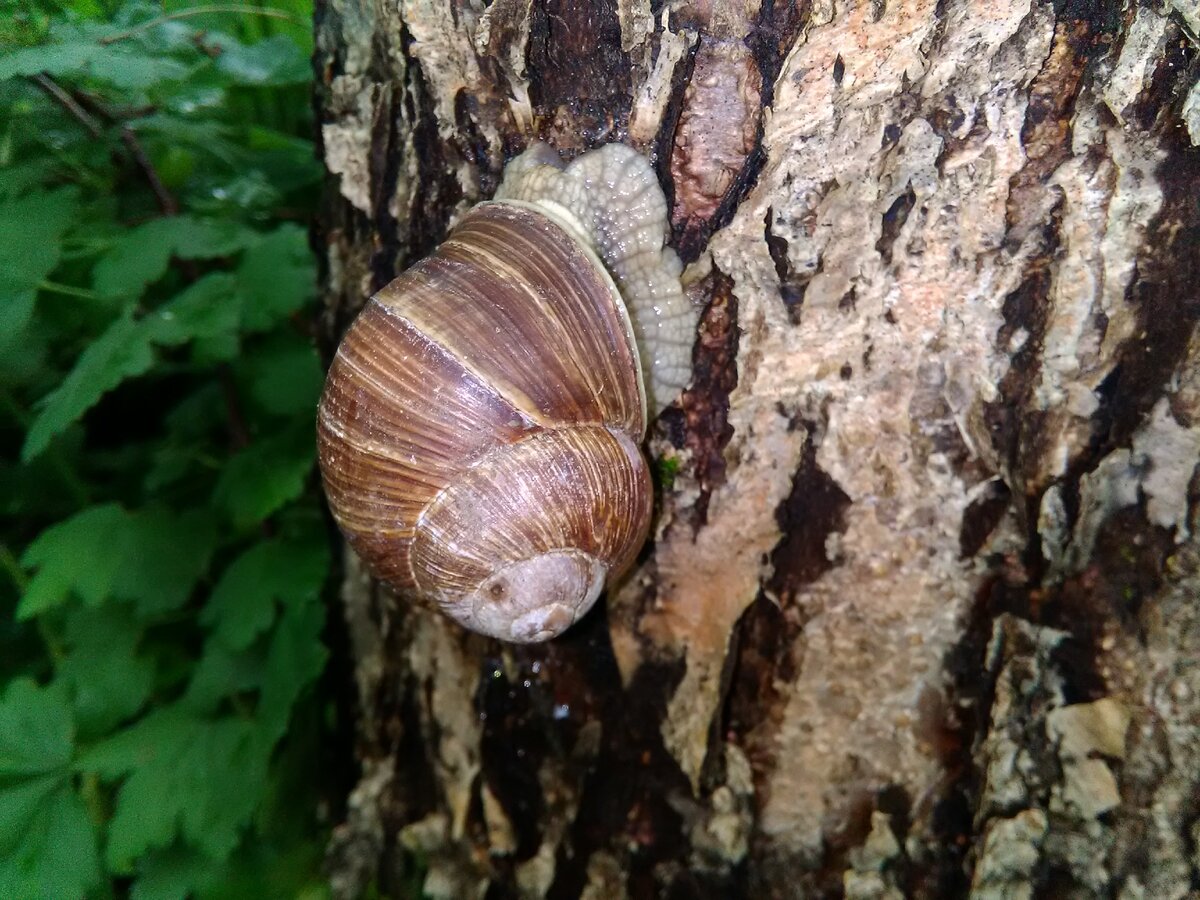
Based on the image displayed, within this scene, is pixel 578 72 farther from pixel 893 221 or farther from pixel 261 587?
pixel 261 587

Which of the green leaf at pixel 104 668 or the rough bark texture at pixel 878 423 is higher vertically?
the rough bark texture at pixel 878 423

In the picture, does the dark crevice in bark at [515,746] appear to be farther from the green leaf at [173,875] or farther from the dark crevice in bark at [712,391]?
the green leaf at [173,875]

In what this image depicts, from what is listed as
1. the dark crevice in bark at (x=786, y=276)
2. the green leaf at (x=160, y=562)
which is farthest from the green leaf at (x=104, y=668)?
the dark crevice in bark at (x=786, y=276)

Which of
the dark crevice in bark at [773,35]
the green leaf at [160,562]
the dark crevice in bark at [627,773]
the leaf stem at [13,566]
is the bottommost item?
the leaf stem at [13,566]

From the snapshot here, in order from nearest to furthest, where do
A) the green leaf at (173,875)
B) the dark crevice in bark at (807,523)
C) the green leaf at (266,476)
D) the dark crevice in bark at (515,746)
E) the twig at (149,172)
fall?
the dark crevice in bark at (807,523) < the dark crevice in bark at (515,746) < the green leaf at (173,875) < the green leaf at (266,476) < the twig at (149,172)

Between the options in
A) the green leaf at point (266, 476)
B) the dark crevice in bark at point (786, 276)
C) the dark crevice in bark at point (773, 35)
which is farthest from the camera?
the green leaf at point (266, 476)

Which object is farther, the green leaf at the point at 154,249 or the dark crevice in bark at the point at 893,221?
the green leaf at the point at 154,249

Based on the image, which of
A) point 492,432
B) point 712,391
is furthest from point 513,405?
point 712,391

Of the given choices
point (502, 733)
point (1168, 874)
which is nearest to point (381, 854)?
point (502, 733)

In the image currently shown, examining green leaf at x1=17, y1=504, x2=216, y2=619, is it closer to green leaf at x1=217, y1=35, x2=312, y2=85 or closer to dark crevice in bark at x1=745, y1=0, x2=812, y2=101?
green leaf at x1=217, y1=35, x2=312, y2=85

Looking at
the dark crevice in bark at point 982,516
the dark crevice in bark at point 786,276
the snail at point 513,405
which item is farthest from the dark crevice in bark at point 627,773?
the dark crevice in bark at point 786,276

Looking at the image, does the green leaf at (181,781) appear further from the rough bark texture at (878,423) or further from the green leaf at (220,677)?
the rough bark texture at (878,423)
